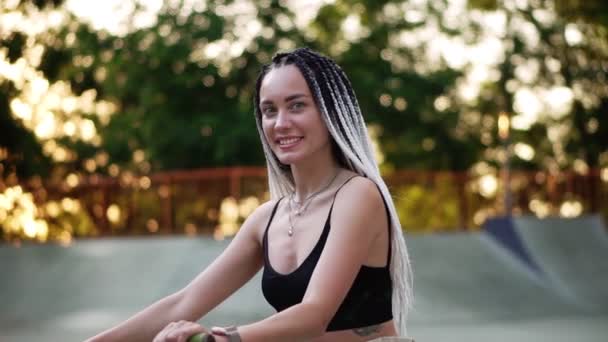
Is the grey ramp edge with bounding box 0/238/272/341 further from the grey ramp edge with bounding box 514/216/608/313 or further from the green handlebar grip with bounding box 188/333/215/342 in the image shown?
the green handlebar grip with bounding box 188/333/215/342

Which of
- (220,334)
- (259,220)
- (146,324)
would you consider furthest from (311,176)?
(220,334)

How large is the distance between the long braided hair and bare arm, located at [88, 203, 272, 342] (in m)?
0.33

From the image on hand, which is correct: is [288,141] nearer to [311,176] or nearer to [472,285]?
[311,176]

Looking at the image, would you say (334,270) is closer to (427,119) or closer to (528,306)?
(528,306)

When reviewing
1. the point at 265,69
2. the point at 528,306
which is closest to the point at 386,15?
the point at 528,306

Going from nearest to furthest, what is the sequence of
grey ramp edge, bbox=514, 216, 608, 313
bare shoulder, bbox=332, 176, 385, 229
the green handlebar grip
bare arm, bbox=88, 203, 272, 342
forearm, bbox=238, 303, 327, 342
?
the green handlebar grip
forearm, bbox=238, 303, 327, 342
bare shoulder, bbox=332, 176, 385, 229
bare arm, bbox=88, 203, 272, 342
grey ramp edge, bbox=514, 216, 608, 313

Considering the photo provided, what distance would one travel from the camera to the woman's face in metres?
2.57

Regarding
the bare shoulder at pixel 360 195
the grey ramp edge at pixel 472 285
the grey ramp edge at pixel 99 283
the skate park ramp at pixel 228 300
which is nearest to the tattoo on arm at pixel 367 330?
the bare shoulder at pixel 360 195

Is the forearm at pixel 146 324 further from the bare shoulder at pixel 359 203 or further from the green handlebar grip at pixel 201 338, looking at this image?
the green handlebar grip at pixel 201 338

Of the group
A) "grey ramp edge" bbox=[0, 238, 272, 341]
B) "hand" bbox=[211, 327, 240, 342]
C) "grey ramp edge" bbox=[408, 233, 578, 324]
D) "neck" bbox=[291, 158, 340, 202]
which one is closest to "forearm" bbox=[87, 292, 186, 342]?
"neck" bbox=[291, 158, 340, 202]

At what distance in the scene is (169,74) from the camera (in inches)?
1152

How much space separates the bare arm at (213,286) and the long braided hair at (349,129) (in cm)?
33

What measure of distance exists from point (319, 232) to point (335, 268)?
20 centimetres

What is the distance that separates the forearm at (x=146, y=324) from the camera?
2.61 metres
